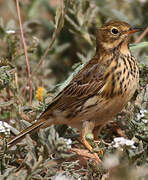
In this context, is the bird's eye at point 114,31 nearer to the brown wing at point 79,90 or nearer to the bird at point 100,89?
the bird at point 100,89

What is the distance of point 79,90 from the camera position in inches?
153

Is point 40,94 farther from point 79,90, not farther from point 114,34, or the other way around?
point 114,34

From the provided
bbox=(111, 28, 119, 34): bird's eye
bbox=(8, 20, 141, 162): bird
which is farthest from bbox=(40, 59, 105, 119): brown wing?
bbox=(111, 28, 119, 34): bird's eye

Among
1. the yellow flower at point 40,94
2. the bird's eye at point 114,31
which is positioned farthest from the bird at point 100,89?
the yellow flower at point 40,94

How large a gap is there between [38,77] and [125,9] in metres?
2.14

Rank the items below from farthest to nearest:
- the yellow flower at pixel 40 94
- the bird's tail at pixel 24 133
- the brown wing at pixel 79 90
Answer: the yellow flower at pixel 40 94
the brown wing at pixel 79 90
the bird's tail at pixel 24 133

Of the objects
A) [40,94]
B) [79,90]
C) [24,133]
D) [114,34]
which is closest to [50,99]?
[40,94]

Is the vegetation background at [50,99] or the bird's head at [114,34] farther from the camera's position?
the bird's head at [114,34]

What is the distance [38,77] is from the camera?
506 centimetres

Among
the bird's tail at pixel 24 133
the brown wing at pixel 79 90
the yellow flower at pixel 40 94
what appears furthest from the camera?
the yellow flower at pixel 40 94

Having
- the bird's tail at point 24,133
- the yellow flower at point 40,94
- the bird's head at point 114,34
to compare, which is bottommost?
the bird's tail at point 24,133

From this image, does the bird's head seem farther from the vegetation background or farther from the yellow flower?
the yellow flower

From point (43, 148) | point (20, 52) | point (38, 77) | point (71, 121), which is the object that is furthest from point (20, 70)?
point (43, 148)

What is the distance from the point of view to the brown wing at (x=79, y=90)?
3.82 metres
